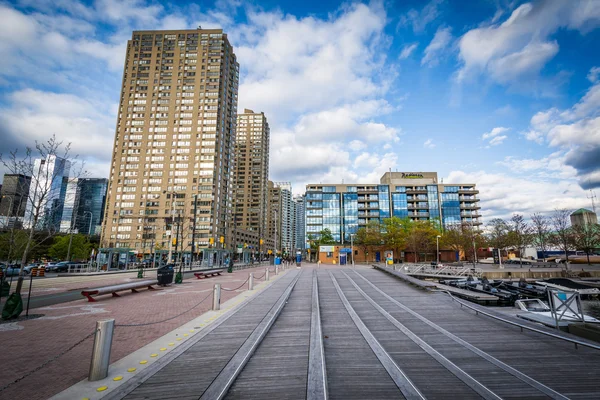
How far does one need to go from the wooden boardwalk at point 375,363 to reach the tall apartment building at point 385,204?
3320 inches

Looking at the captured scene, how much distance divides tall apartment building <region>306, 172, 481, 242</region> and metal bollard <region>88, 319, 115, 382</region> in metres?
88.4

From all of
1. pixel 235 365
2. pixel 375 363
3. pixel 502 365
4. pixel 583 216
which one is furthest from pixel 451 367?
pixel 583 216

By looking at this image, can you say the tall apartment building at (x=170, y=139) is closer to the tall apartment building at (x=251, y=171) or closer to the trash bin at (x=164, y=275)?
the tall apartment building at (x=251, y=171)

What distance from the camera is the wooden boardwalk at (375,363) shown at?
420cm

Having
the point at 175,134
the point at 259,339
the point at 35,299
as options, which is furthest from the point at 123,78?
the point at 259,339

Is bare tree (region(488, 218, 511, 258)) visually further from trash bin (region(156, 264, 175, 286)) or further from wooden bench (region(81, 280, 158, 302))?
wooden bench (region(81, 280, 158, 302))

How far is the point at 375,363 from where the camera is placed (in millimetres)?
5352

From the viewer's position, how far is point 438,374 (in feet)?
15.8

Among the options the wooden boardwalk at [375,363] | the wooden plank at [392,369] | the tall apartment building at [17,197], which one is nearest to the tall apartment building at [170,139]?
the tall apartment building at [17,197]

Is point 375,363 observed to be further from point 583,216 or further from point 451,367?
point 583,216

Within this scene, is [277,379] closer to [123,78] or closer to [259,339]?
[259,339]

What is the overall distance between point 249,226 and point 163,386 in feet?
464

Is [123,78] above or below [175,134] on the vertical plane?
above

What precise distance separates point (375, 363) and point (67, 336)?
7612 mm
